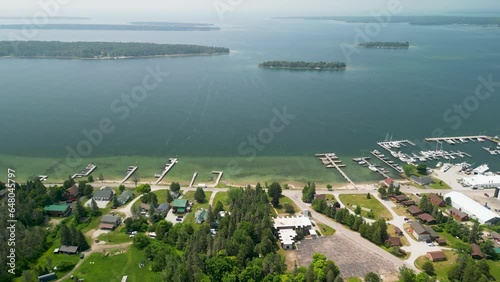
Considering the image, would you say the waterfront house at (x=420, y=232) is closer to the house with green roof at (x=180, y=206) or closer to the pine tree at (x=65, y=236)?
the house with green roof at (x=180, y=206)

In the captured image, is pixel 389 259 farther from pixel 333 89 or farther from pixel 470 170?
pixel 333 89

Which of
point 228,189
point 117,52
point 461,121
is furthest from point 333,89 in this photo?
point 117,52

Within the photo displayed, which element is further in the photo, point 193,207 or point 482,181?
point 482,181

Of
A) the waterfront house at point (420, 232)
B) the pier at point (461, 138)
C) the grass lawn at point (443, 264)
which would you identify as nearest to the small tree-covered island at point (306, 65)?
the pier at point (461, 138)

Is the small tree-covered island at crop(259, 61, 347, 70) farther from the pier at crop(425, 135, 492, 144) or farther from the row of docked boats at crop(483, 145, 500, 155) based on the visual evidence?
the row of docked boats at crop(483, 145, 500, 155)

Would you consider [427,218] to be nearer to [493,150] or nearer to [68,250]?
[493,150]

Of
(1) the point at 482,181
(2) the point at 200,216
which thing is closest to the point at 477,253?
(1) the point at 482,181
